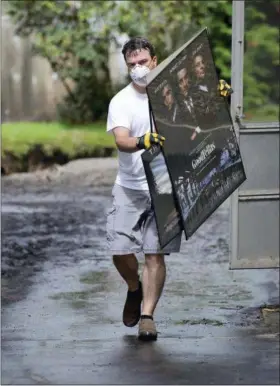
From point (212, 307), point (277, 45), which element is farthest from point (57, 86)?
point (212, 307)

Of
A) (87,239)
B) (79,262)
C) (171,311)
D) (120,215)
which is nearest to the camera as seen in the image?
(120,215)

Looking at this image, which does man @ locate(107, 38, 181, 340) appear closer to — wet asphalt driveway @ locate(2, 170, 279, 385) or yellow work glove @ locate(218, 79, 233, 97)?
wet asphalt driveway @ locate(2, 170, 279, 385)

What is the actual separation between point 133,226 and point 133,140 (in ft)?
2.19

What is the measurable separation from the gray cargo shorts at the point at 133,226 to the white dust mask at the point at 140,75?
686 mm

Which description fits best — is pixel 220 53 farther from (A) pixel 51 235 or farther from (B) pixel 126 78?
(A) pixel 51 235

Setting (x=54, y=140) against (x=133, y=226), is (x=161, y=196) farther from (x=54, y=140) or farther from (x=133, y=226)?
(x=54, y=140)

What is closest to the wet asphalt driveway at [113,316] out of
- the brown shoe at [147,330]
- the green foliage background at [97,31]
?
the brown shoe at [147,330]

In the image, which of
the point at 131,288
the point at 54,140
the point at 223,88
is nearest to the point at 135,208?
the point at 131,288

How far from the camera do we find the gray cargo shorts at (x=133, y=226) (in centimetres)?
786

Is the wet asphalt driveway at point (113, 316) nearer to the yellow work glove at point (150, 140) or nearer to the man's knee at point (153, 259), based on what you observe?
the man's knee at point (153, 259)

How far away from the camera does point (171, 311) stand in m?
8.80

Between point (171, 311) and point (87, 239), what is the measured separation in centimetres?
384

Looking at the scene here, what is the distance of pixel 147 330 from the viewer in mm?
7719

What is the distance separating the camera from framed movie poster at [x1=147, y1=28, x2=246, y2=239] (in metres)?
7.26
